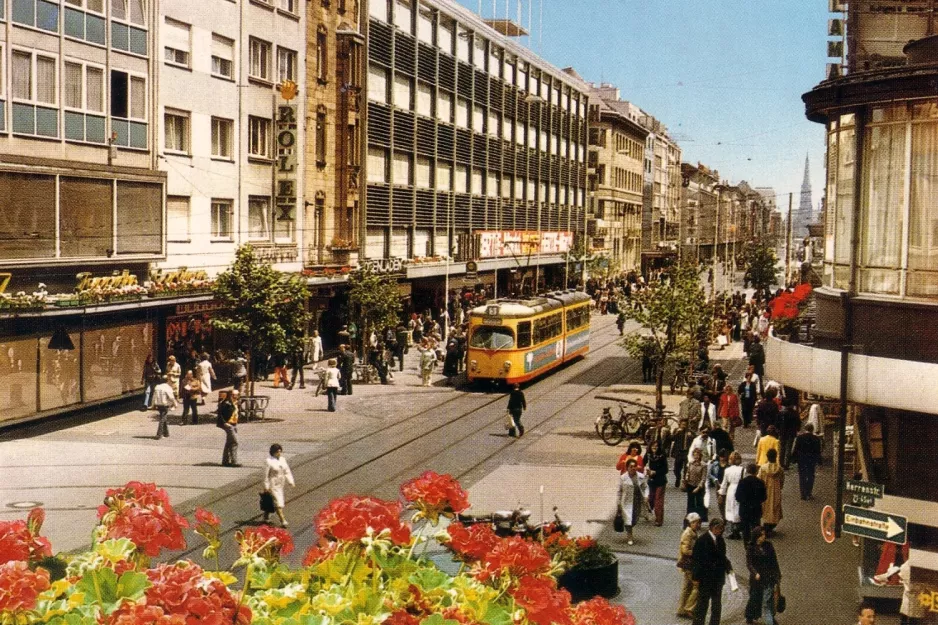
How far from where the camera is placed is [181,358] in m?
34.8

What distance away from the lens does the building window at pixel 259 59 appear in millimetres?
40250

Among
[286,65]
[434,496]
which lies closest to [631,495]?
[434,496]

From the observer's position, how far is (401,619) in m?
4.94

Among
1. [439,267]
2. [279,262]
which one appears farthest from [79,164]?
[439,267]

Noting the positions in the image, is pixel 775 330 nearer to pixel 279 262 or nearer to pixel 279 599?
pixel 279 599

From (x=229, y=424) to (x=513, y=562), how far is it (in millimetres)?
18462

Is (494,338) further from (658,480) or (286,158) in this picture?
(658,480)

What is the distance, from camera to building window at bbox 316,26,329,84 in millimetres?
45344

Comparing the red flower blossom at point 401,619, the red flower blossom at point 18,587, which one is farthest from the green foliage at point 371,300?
the red flower blossom at point 18,587

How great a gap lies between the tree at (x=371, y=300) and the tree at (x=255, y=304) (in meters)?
7.81

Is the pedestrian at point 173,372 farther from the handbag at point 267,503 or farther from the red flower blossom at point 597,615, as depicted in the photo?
the red flower blossom at point 597,615

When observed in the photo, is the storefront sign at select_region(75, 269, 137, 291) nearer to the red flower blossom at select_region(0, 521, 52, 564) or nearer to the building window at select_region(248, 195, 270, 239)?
the building window at select_region(248, 195, 270, 239)

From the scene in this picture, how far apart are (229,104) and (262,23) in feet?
12.7

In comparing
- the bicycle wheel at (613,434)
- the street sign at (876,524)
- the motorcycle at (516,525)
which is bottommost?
the bicycle wheel at (613,434)
